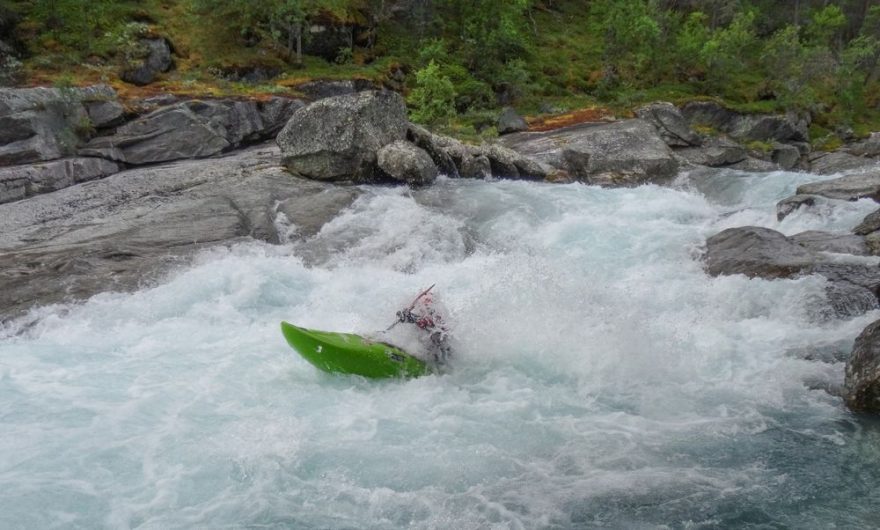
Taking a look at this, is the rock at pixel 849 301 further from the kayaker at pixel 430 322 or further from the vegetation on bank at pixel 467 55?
the vegetation on bank at pixel 467 55

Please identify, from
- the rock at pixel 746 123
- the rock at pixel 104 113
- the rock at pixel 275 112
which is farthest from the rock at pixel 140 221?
the rock at pixel 746 123

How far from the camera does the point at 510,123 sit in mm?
26891

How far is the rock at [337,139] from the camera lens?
17422 millimetres

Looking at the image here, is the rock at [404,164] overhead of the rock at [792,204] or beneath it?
beneath

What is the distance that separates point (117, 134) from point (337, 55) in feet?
47.2

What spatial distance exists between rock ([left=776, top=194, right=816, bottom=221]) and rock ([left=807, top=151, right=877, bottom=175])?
33.0ft

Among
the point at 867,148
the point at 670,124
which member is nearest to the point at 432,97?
the point at 670,124

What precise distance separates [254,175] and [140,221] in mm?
3709

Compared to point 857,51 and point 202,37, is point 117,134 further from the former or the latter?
point 857,51

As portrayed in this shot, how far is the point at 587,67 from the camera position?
1449 inches

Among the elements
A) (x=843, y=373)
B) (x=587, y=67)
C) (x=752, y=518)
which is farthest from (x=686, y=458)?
(x=587, y=67)

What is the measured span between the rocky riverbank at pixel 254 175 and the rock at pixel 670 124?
0.27 metres

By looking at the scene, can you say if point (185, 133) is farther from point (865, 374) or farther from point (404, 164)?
point (865, 374)

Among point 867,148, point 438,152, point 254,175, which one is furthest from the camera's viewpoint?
point 867,148
